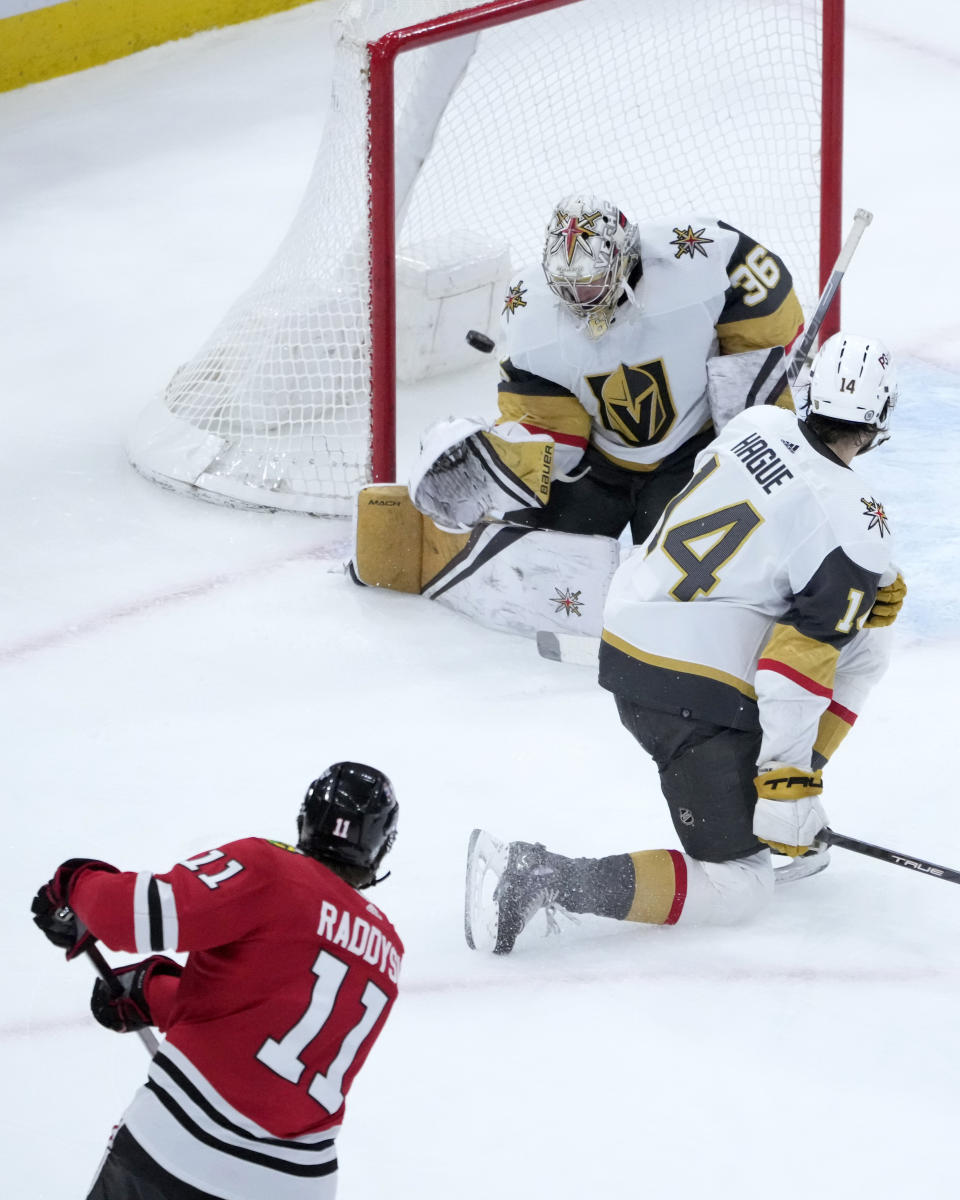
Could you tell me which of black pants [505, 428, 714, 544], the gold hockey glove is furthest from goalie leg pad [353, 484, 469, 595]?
the gold hockey glove

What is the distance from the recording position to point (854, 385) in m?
2.40

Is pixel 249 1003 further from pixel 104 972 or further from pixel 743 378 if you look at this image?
pixel 743 378

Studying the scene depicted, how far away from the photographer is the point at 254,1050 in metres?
1.64

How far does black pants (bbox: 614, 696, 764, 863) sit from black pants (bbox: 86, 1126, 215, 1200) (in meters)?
1.01

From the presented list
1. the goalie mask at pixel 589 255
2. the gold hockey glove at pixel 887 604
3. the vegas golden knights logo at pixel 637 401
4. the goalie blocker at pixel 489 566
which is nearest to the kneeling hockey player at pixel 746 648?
the gold hockey glove at pixel 887 604

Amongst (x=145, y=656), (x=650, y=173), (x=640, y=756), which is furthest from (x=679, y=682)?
(x=650, y=173)

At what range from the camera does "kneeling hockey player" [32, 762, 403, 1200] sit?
1.61m

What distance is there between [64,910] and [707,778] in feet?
3.41

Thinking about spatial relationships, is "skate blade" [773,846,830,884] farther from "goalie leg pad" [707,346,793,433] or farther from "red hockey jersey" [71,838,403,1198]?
"red hockey jersey" [71,838,403,1198]

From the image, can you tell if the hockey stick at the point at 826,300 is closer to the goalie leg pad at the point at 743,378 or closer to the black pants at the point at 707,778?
the goalie leg pad at the point at 743,378

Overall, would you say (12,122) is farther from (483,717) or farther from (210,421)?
(483,717)

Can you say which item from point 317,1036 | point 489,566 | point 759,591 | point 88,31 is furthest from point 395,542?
point 88,31

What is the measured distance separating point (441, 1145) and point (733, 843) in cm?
61

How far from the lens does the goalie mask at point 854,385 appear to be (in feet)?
7.88
